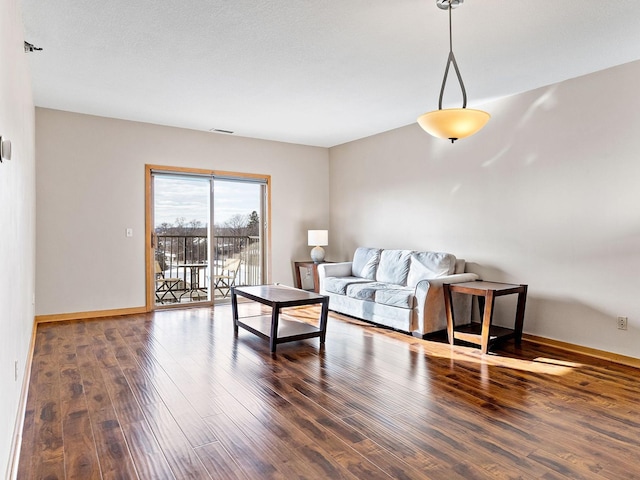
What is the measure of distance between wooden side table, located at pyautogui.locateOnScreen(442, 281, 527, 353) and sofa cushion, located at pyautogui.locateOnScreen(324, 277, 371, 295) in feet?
A: 4.99

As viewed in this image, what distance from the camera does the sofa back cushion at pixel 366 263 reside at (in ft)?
19.4

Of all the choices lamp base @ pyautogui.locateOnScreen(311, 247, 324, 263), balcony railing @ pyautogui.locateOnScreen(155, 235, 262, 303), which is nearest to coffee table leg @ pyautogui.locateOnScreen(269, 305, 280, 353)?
→ balcony railing @ pyautogui.locateOnScreen(155, 235, 262, 303)

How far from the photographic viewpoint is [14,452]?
81.2 inches

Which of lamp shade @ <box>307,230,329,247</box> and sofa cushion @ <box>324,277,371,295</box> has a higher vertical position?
lamp shade @ <box>307,230,329,247</box>

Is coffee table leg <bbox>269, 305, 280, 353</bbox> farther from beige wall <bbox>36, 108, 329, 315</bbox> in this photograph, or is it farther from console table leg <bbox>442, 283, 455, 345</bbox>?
beige wall <bbox>36, 108, 329, 315</bbox>

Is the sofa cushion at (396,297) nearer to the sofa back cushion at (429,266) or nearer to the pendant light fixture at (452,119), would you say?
the sofa back cushion at (429,266)

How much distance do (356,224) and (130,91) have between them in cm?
383

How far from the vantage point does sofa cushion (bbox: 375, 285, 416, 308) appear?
4.57 m

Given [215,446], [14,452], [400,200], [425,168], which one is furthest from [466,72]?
[14,452]

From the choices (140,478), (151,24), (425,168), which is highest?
(151,24)

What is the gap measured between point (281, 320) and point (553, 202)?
3239mm

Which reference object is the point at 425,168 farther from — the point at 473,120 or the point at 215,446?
the point at 215,446

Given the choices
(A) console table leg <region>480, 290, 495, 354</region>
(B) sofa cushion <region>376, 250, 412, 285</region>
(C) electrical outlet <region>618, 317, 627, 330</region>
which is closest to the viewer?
(C) electrical outlet <region>618, 317, 627, 330</region>

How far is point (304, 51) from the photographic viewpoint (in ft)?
11.2
